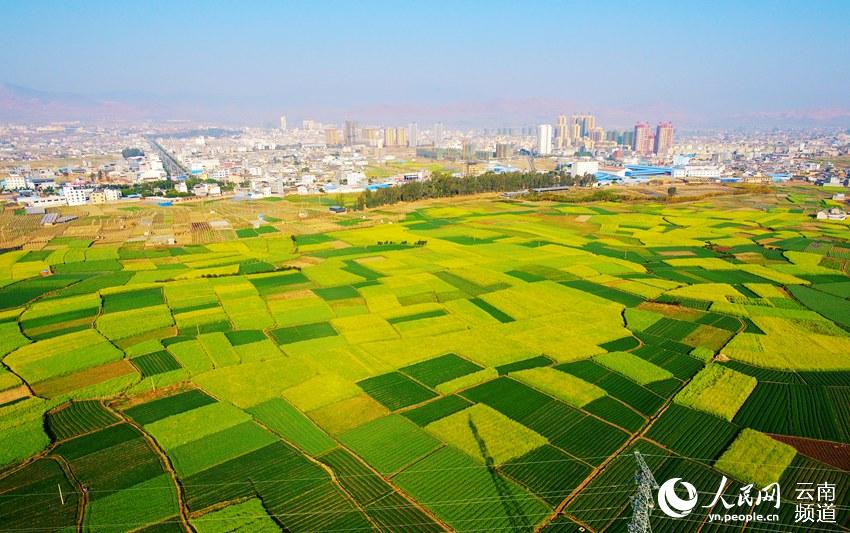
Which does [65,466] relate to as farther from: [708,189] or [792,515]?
[708,189]

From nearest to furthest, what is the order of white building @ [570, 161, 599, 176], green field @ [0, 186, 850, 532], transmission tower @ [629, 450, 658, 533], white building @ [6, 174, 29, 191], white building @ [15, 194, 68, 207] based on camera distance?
transmission tower @ [629, 450, 658, 533] < green field @ [0, 186, 850, 532] < white building @ [15, 194, 68, 207] < white building @ [6, 174, 29, 191] < white building @ [570, 161, 599, 176]

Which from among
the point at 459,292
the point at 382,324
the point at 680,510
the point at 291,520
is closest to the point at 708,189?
the point at 459,292

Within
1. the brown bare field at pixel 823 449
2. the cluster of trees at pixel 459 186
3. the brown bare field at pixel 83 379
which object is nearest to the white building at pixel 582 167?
the cluster of trees at pixel 459 186

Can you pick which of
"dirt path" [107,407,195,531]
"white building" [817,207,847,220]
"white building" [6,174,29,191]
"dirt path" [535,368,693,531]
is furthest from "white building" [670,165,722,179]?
"white building" [6,174,29,191]

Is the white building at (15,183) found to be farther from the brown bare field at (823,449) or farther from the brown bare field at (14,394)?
the brown bare field at (823,449)

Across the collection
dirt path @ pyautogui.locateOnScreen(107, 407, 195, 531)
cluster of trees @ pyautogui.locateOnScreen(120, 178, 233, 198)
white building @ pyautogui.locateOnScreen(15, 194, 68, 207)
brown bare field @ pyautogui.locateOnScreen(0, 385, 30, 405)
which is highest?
cluster of trees @ pyautogui.locateOnScreen(120, 178, 233, 198)

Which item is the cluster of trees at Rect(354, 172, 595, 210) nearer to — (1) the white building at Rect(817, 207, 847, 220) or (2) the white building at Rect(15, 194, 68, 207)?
(1) the white building at Rect(817, 207, 847, 220)

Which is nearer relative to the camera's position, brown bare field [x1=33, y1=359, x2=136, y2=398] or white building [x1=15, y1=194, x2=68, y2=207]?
brown bare field [x1=33, y1=359, x2=136, y2=398]
